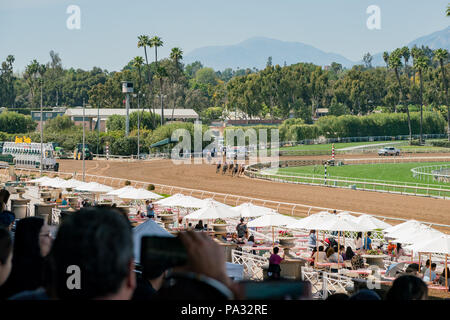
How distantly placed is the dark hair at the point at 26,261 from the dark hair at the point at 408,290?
1768mm

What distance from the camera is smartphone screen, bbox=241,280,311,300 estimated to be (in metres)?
2.24

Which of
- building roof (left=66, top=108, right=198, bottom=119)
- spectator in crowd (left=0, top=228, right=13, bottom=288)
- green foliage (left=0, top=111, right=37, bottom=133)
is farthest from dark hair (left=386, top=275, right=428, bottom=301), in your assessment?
green foliage (left=0, top=111, right=37, bottom=133)

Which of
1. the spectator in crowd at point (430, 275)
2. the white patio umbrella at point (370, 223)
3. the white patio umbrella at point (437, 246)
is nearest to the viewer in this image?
the white patio umbrella at point (437, 246)

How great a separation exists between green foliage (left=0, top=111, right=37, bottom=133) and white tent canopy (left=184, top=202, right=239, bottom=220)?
89993mm

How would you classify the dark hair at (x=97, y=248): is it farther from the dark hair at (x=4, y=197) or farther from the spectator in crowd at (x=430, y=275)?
the spectator in crowd at (x=430, y=275)

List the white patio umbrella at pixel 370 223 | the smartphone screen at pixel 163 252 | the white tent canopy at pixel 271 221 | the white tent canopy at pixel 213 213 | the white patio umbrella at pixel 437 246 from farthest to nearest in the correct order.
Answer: the white tent canopy at pixel 213 213 < the white tent canopy at pixel 271 221 < the white patio umbrella at pixel 370 223 < the white patio umbrella at pixel 437 246 < the smartphone screen at pixel 163 252

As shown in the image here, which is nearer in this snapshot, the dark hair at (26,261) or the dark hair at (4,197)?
the dark hair at (26,261)

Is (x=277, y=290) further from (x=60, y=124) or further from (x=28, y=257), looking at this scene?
(x=60, y=124)

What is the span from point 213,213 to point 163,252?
1861 centimetres

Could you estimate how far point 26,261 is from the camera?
3.59 m

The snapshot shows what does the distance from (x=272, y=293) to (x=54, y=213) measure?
20791mm

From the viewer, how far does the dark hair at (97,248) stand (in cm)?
225

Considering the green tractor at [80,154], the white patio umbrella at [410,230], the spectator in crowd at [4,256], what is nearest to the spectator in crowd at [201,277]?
the spectator in crowd at [4,256]
